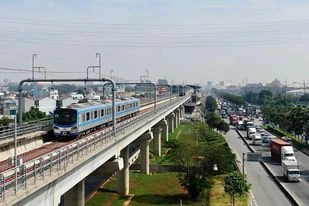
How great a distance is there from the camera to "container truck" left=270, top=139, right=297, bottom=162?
55.7 m

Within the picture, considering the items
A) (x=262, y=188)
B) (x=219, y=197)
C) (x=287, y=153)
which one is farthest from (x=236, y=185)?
(x=287, y=153)

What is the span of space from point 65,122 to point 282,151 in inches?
1251

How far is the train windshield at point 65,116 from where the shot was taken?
112 ft

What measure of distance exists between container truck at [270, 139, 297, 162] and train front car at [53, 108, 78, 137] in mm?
28839

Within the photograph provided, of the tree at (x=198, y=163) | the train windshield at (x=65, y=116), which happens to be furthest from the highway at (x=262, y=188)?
the train windshield at (x=65, y=116)

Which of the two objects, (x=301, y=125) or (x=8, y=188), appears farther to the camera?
(x=301, y=125)

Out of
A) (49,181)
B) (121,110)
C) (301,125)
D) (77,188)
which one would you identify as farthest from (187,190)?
(301,125)

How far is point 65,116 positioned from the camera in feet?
113

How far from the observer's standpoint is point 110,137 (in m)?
32.7

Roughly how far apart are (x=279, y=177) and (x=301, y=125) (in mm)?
28122

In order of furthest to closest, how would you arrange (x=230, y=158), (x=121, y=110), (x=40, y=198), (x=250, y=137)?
(x=250, y=137) → (x=121, y=110) → (x=230, y=158) → (x=40, y=198)

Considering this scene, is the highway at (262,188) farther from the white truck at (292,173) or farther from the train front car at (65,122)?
the train front car at (65,122)

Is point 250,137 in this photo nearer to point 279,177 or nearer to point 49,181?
point 279,177

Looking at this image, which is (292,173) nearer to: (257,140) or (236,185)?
(236,185)
